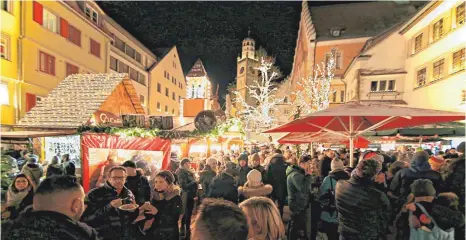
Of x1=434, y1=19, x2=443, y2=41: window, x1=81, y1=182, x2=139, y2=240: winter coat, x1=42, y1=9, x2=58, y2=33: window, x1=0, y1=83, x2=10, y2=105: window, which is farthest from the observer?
x1=42, y1=9, x2=58, y2=33: window

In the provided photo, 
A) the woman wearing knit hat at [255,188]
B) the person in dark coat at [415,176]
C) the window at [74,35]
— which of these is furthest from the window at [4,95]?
the person in dark coat at [415,176]

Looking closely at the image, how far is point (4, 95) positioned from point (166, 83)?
23.9 meters

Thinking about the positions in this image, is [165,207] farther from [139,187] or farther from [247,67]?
[247,67]

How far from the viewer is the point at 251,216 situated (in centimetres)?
253

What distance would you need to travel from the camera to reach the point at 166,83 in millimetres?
39625

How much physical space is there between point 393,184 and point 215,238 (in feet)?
15.6

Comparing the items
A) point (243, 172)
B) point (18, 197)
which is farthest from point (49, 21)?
point (18, 197)

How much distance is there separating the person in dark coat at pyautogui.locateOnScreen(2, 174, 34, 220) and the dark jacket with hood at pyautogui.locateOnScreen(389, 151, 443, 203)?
611 centimetres

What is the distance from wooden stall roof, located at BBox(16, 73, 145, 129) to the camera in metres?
9.34

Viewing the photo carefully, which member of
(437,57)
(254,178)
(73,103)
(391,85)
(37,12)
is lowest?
(254,178)

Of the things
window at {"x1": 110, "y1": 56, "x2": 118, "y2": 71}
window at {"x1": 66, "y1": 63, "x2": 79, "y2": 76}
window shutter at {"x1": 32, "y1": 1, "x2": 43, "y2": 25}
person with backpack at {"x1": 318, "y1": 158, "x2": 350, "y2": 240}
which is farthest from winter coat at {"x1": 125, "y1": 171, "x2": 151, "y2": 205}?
window at {"x1": 110, "y1": 56, "x2": 118, "y2": 71}

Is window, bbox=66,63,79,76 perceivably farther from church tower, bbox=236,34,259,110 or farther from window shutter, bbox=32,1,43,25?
church tower, bbox=236,34,259,110

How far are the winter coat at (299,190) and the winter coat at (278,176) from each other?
44.8 inches

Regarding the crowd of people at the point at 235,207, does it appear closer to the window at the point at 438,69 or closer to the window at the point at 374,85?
the window at the point at 438,69
